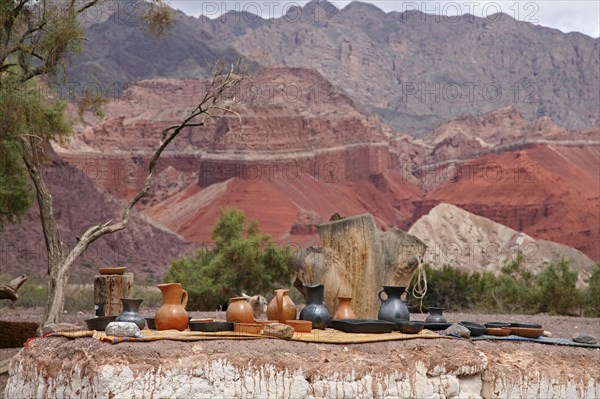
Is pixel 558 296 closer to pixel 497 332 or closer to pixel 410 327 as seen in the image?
pixel 497 332

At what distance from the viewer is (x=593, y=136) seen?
259 feet

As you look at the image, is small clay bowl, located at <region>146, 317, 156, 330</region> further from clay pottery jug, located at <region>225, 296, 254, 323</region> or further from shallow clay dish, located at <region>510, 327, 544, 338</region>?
shallow clay dish, located at <region>510, 327, 544, 338</region>

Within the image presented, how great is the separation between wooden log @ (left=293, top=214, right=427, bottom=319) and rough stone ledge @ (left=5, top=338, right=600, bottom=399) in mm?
2110

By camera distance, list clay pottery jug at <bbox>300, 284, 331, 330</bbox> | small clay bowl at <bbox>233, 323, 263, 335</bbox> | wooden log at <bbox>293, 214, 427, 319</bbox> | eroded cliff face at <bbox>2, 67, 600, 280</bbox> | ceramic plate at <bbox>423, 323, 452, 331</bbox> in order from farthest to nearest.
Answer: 1. eroded cliff face at <bbox>2, 67, 600, 280</bbox>
2. wooden log at <bbox>293, 214, 427, 319</bbox>
3. ceramic plate at <bbox>423, 323, 452, 331</bbox>
4. clay pottery jug at <bbox>300, 284, 331, 330</bbox>
5. small clay bowl at <bbox>233, 323, 263, 335</bbox>

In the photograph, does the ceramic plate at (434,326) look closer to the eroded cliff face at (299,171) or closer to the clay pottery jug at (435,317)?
the clay pottery jug at (435,317)

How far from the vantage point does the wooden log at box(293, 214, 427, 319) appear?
1123 cm

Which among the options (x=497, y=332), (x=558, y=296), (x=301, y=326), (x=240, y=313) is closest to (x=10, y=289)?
(x=240, y=313)

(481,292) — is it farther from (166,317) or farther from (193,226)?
(193,226)

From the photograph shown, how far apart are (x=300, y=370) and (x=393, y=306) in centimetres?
238

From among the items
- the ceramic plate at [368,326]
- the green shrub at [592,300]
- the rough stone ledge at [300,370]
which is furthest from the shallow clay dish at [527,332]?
the green shrub at [592,300]

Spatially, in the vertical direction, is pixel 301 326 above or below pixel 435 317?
below

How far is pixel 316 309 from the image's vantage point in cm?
1002

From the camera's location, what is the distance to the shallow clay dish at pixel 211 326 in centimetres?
921

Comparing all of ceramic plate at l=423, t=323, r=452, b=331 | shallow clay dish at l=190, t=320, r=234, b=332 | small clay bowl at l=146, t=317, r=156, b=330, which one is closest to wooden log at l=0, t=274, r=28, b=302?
small clay bowl at l=146, t=317, r=156, b=330
